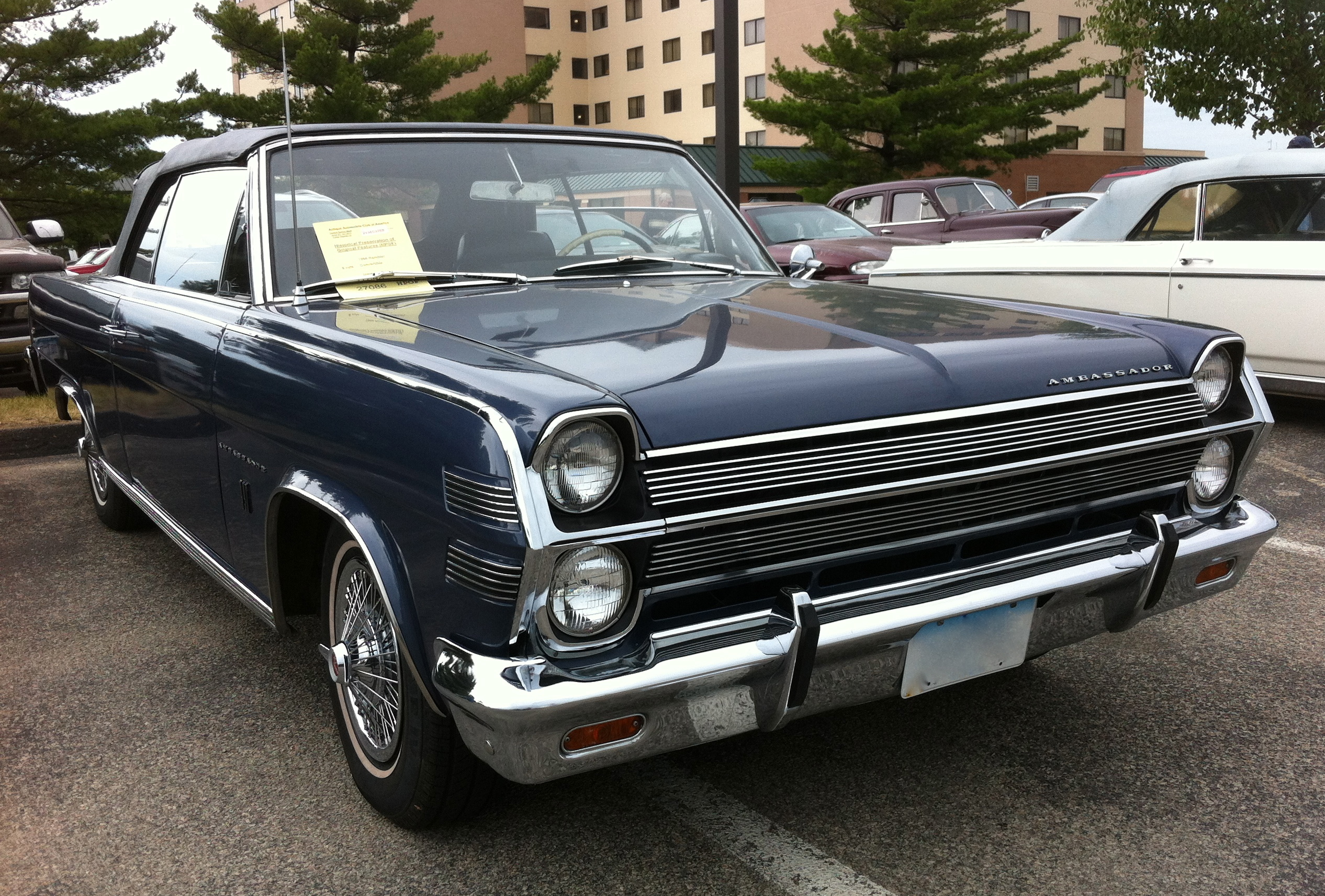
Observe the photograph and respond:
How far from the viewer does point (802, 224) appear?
11.5 metres

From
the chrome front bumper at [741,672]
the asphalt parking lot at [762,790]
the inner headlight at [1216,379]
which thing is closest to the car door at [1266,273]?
the asphalt parking lot at [762,790]

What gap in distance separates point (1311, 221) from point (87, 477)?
616cm

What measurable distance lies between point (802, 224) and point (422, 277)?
8.84 m

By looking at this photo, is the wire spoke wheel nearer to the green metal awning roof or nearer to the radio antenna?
the radio antenna

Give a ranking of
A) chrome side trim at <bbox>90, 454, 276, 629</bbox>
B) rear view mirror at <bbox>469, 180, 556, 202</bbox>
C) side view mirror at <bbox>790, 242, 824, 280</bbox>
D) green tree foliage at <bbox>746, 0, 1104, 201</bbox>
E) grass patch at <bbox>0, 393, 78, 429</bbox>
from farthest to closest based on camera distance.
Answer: green tree foliage at <bbox>746, 0, 1104, 201</bbox> < grass patch at <bbox>0, 393, 78, 429</bbox> < side view mirror at <bbox>790, 242, 824, 280</bbox> < rear view mirror at <bbox>469, 180, 556, 202</bbox> < chrome side trim at <bbox>90, 454, 276, 629</bbox>

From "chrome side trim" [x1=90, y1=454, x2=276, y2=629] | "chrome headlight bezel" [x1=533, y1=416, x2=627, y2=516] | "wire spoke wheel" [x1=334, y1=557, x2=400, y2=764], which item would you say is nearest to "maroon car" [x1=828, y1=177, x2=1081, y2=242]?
"chrome side trim" [x1=90, y1=454, x2=276, y2=629]

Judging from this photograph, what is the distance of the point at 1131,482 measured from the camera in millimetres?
2656

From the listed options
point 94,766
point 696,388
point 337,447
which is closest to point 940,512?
point 696,388

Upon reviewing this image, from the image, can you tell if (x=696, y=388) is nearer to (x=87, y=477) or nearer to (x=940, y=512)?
(x=940, y=512)

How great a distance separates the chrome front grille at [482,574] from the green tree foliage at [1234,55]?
70.6ft

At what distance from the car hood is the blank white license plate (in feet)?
1.41

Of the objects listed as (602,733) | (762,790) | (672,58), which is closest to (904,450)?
(602,733)

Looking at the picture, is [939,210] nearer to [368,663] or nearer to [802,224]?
[802,224]

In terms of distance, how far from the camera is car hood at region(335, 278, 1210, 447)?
215 cm
